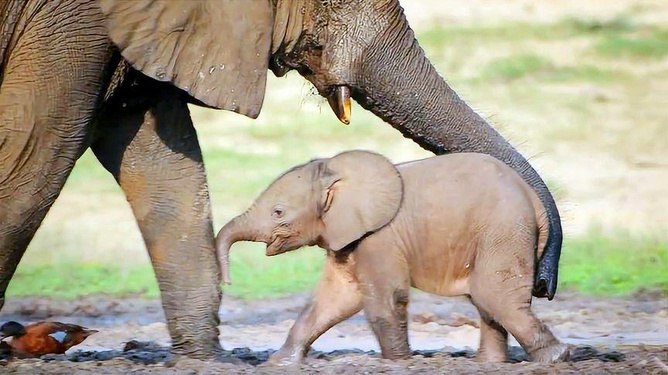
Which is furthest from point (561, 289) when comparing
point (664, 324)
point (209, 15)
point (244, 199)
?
point (209, 15)

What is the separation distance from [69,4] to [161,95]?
2.43ft

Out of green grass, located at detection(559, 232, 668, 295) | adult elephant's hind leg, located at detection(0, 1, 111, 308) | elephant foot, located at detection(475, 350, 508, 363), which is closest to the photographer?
adult elephant's hind leg, located at detection(0, 1, 111, 308)

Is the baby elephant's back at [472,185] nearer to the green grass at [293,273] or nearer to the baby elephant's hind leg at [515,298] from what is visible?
the baby elephant's hind leg at [515,298]

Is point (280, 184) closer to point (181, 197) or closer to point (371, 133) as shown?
point (181, 197)

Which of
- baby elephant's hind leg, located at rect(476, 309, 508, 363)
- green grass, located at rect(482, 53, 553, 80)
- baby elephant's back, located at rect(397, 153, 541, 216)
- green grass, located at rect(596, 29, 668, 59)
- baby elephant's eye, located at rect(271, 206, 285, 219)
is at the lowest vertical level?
baby elephant's hind leg, located at rect(476, 309, 508, 363)

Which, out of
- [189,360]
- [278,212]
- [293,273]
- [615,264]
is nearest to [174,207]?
[278,212]

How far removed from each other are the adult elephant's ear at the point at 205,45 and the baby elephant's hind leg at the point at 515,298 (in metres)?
1.06

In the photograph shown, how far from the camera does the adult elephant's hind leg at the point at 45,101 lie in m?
5.75

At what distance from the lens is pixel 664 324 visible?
8.39m

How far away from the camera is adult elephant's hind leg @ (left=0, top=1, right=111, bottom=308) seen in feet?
18.9

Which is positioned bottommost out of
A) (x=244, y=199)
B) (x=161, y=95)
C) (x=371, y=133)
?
(x=161, y=95)

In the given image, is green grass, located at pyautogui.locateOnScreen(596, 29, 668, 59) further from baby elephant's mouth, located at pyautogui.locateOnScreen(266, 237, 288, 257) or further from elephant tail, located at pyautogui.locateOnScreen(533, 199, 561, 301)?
baby elephant's mouth, located at pyautogui.locateOnScreen(266, 237, 288, 257)

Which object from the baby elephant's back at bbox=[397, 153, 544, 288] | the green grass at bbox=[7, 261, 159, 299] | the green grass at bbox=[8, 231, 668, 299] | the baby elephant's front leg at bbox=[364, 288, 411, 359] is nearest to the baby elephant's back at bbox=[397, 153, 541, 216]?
the baby elephant's back at bbox=[397, 153, 544, 288]

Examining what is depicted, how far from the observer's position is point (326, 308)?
654 centimetres
